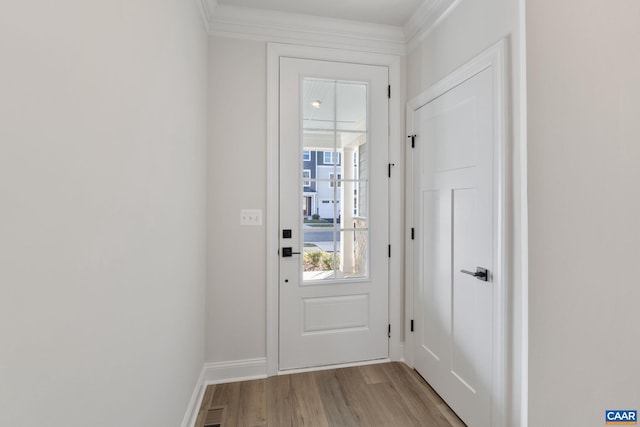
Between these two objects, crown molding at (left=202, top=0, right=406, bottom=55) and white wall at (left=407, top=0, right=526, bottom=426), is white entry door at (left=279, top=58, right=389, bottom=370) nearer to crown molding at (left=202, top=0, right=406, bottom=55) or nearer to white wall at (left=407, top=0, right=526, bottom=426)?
crown molding at (left=202, top=0, right=406, bottom=55)

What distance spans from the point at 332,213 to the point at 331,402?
4.29 ft

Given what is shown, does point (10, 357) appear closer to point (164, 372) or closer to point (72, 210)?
point (72, 210)

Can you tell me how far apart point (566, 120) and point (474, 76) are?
95 cm

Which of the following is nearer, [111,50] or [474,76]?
[111,50]

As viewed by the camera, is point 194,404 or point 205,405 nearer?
point 194,404

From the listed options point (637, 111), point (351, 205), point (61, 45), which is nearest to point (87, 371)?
point (61, 45)

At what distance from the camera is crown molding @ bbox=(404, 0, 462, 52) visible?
6.31 feet

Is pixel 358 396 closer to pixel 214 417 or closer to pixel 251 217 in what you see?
pixel 214 417

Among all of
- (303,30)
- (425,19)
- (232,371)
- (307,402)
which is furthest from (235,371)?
(425,19)

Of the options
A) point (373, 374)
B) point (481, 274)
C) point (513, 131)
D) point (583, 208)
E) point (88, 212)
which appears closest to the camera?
point (88, 212)

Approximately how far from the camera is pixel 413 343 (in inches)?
90.6

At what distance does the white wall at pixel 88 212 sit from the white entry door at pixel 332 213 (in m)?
0.98

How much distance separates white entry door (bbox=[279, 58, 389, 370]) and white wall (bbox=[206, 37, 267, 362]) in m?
0.17

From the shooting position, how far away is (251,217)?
2.19 m
